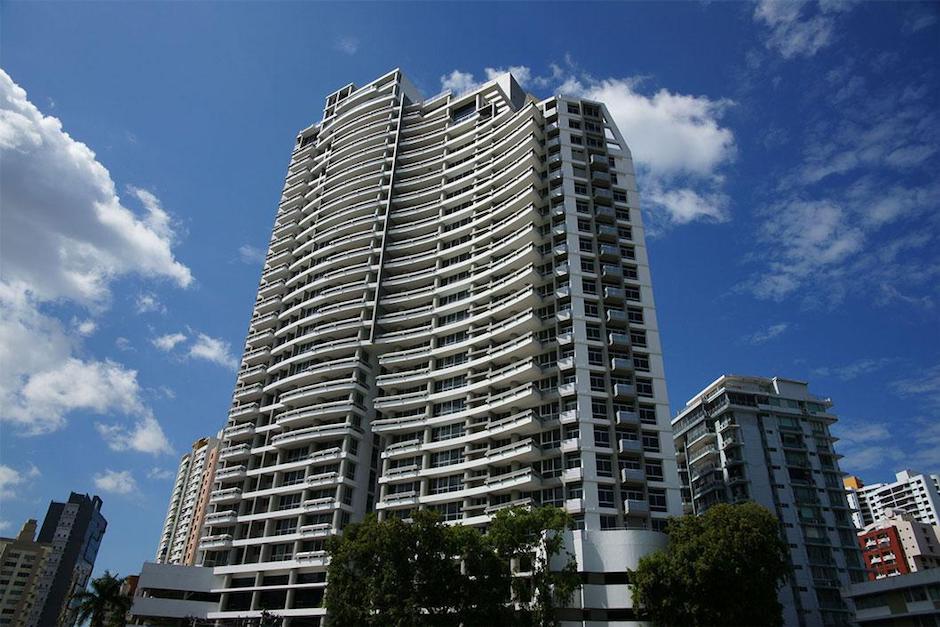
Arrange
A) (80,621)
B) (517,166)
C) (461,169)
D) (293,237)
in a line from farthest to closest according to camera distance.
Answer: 1. (293,237)
2. (461,169)
3. (517,166)
4. (80,621)

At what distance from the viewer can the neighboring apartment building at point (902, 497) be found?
177625 millimetres

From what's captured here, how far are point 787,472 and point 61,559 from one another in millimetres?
190067

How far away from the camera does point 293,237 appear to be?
4213 inches

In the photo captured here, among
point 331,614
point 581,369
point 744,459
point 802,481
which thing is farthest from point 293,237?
point 802,481

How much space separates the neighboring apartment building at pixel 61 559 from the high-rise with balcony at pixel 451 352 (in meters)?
122

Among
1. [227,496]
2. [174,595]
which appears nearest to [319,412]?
[227,496]

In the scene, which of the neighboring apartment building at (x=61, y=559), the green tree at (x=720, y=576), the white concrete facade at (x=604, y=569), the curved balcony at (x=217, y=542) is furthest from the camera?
the neighboring apartment building at (x=61, y=559)

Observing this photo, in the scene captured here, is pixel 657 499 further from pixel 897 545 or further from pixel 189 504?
pixel 189 504

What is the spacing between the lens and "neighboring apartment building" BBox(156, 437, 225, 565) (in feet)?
494

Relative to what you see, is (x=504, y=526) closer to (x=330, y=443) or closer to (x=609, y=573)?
(x=609, y=573)

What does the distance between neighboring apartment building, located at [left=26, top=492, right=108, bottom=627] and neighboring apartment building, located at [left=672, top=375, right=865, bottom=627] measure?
15998cm

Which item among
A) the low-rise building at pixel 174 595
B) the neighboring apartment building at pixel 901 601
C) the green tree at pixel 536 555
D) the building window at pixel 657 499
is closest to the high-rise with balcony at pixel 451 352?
the building window at pixel 657 499

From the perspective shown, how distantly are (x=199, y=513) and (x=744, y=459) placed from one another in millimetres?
121589

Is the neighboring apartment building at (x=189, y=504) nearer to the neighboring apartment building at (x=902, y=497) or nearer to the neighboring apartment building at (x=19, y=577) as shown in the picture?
the neighboring apartment building at (x=19, y=577)
